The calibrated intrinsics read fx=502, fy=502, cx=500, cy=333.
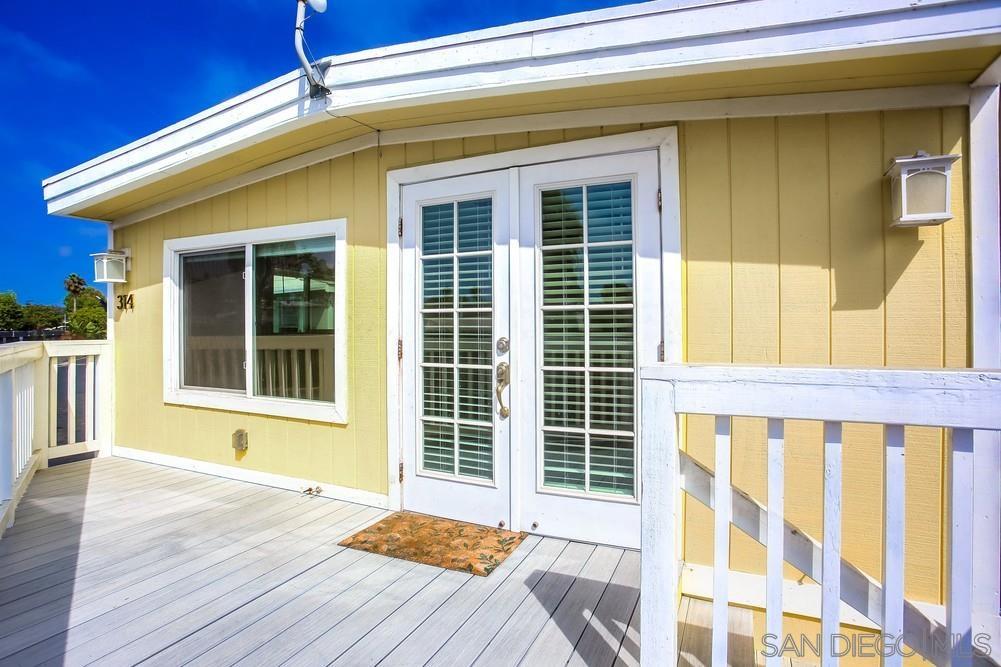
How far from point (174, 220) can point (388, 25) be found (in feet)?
220

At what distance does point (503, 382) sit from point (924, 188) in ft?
6.23

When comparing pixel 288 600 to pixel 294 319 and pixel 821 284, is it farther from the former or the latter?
pixel 821 284

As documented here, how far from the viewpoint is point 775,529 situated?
1.22 metres

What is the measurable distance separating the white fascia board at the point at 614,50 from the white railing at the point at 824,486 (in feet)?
4.20

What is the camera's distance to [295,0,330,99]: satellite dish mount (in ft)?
8.29

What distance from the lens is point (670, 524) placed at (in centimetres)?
129

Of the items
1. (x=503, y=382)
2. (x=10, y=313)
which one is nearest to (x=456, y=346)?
(x=503, y=382)

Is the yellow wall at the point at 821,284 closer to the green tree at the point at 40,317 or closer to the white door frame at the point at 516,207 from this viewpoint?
the white door frame at the point at 516,207

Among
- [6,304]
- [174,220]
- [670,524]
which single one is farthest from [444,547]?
[6,304]

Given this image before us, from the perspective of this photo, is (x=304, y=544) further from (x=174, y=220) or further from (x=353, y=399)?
(x=174, y=220)

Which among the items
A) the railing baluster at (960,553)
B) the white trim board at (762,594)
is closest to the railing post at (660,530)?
the railing baluster at (960,553)

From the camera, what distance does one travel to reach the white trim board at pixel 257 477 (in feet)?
10.0

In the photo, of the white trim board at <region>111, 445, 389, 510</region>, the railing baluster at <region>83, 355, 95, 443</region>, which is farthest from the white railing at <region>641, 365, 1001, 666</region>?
the railing baluster at <region>83, 355, 95, 443</region>

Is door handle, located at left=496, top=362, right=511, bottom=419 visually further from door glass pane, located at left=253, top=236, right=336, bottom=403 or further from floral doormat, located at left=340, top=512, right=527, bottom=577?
door glass pane, located at left=253, top=236, right=336, bottom=403
